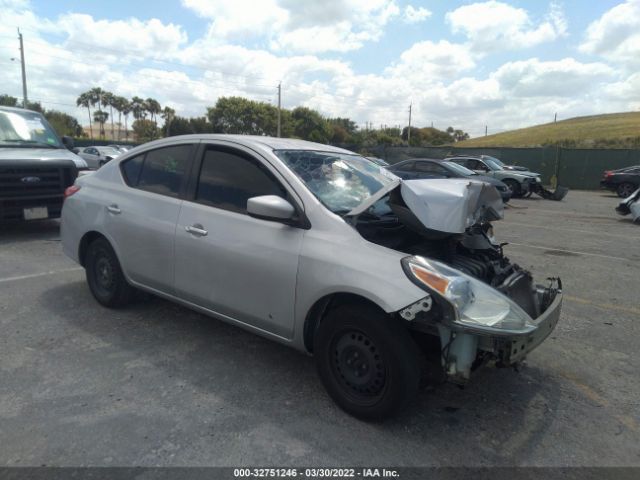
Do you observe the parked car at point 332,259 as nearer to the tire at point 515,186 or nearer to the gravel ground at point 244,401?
the gravel ground at point 244,401

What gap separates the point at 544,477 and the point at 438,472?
1.81 feet

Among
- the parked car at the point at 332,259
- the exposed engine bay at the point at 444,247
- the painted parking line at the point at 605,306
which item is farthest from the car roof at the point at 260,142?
the painted parking line at the point at 605,306

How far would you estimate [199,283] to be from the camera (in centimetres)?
360

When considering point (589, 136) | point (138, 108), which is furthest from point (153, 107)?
point (589, 136)

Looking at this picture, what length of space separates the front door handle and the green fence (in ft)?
80.5

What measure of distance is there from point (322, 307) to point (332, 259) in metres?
0.34

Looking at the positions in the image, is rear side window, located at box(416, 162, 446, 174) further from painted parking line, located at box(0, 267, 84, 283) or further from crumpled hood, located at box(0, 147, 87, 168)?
painted parking line, located at box(0, 267, 84, 283)

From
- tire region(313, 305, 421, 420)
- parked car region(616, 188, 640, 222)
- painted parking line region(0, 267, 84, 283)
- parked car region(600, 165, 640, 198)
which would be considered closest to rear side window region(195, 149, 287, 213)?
tire region(313, 305, 421, 420)

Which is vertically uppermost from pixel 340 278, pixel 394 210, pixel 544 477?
pixel 394 210

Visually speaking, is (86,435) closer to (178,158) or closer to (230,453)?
(230,453)

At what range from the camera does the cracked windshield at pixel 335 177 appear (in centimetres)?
333

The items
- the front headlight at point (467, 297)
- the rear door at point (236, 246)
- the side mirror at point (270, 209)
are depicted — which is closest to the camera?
the front headlight at point (467, 297)

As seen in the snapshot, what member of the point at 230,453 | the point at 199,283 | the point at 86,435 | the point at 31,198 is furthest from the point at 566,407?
the point at 31,198

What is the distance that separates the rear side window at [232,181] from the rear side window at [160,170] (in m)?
0.28
